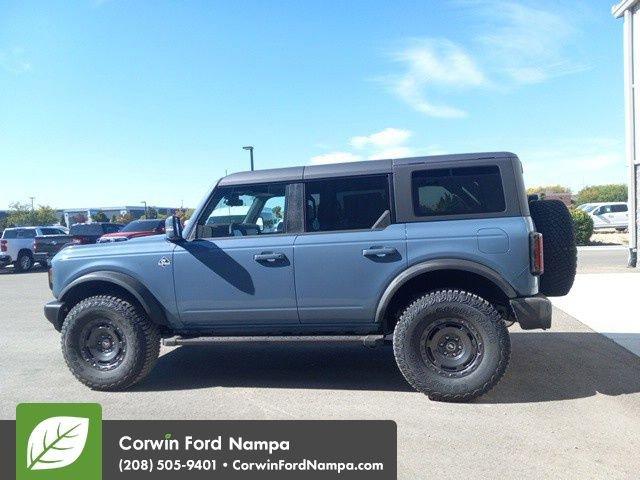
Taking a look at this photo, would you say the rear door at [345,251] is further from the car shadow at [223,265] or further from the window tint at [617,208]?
the window tint at [617,208]

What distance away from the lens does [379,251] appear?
4402mm

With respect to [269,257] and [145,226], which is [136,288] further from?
[145,226]

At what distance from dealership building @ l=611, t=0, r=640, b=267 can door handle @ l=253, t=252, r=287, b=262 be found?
38.2 ft

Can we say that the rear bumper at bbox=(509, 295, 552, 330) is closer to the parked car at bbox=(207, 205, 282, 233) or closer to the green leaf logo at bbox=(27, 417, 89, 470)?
the parked car at bbox=(207, 205, 282, 233)

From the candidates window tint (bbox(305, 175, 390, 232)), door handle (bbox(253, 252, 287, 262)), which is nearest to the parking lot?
door handle (bbox(253, 252, 287, 262))

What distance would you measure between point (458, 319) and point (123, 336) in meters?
2.98

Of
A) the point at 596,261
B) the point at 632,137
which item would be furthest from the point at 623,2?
the point at 596,261

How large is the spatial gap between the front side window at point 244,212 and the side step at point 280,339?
0.93m

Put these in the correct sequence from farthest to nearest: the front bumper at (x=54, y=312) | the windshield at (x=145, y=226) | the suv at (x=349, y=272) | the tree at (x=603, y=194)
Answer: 1. the tree at (x=603, y=194)
2. the windshield at (x=145, y=226)
3. the front bumper at (x=54, y=312)
4. the suv at (x=349, y=272)

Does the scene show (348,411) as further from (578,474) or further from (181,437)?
(578,474)

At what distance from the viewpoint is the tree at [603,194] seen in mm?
55500

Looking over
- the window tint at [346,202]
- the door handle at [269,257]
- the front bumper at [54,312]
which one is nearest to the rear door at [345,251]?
the window tint at [346,202]

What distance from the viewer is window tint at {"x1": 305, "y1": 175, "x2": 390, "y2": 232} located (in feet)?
15.1

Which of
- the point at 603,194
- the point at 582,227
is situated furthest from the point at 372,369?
the point at 603,194
